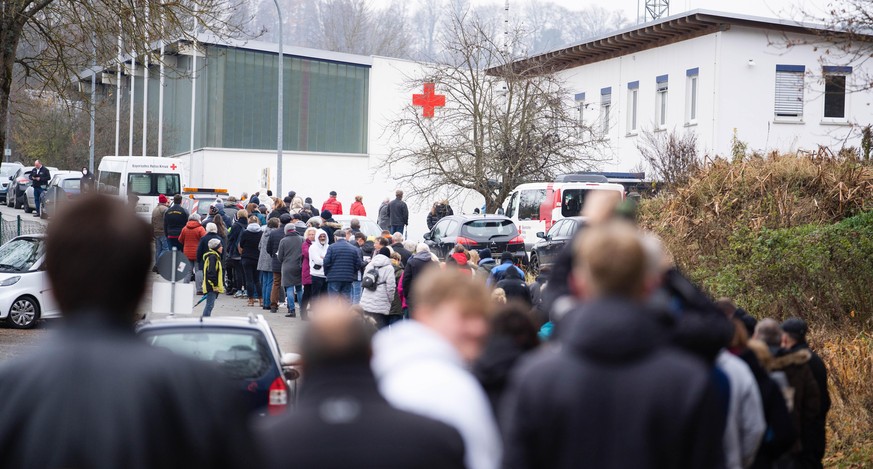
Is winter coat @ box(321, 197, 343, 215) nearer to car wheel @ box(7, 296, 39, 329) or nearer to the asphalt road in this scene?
the asphalt road

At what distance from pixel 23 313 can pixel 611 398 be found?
1621cm

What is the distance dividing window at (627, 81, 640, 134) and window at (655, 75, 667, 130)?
1221 mm

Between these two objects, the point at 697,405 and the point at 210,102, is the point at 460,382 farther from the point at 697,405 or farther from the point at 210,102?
the point at 210,102

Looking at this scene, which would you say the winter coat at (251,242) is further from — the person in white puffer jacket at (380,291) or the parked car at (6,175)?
the parked car at (6,175)

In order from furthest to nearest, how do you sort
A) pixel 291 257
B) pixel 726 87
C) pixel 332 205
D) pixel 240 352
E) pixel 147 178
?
pixel 147 178 < pixel 726 87 < pixel 332 205 < pixel 291 257 < pixel 240 352

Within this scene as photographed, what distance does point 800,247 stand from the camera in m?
14.2

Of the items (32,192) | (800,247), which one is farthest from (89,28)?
(32,192)

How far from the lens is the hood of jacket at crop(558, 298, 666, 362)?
3.40m

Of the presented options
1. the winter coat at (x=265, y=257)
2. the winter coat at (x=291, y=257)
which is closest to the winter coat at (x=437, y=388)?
the winter coat at (x=291, y=257)

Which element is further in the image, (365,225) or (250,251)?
(365,225)

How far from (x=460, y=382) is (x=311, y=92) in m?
47.5

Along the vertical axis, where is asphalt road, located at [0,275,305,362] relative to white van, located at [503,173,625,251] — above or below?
below

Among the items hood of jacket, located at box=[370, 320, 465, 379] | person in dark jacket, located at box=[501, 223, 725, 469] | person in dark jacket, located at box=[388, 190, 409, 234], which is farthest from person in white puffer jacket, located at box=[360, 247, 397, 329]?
person in dark jacket, located at box=[388, 190, 409, 234]

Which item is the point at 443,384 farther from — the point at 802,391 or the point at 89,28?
the point at 89,28
